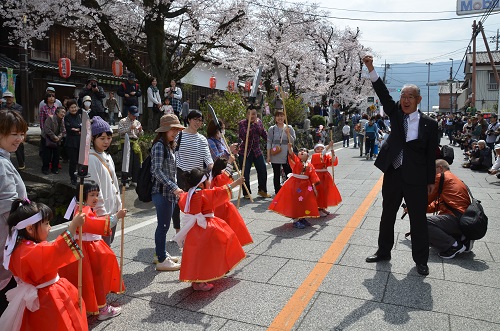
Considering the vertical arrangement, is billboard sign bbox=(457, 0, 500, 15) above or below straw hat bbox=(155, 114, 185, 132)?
above

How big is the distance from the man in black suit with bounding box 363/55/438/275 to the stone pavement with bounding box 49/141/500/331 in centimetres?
52

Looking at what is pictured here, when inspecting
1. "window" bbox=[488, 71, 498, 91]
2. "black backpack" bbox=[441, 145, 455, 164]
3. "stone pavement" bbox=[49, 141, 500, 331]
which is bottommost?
"stone pavement" bbox=[49, 141, 500, 331]

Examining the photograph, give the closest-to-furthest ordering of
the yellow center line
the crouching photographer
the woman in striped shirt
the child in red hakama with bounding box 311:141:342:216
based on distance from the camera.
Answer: the yellow center line → the crouching photographer → the woman in striped shirt → the child in red hakama with bounding box 311:141:342:216

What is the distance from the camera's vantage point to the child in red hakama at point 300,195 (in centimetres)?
633

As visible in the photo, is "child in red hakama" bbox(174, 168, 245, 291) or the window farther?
the window

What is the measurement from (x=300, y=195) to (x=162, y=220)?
2507 mm

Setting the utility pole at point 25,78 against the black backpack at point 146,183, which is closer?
the black backpack at point 146,183

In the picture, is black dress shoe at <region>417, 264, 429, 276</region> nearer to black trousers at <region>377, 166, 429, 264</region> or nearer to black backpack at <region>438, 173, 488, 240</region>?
black trousers at <region>377, 166, 429, 264</region>

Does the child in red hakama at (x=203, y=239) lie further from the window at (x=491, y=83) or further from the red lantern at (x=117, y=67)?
the window at (x=491, y=83)

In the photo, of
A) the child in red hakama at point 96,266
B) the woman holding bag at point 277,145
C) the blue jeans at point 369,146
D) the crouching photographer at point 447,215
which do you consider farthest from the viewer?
the blue jeans at point 369,146

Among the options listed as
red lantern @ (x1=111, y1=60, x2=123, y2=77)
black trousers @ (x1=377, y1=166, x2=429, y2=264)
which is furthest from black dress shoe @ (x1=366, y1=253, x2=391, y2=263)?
red lantern @ (x1=111, y1=60, x2=123, y2=77)

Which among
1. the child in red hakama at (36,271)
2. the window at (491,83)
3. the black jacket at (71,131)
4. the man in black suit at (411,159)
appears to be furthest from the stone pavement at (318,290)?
the window at (491,83)

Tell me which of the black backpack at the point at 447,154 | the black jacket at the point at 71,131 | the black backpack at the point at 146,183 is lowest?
the black backpack at the point at 146,183

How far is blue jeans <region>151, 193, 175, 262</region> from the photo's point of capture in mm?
4622
